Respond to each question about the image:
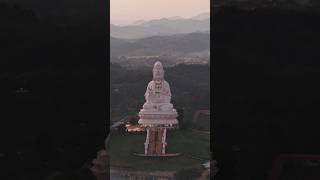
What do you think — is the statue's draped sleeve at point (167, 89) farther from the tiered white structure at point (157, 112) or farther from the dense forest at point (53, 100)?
the dense forest at point (53, 100)

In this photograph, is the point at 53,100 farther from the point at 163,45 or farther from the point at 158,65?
the point at 163,45

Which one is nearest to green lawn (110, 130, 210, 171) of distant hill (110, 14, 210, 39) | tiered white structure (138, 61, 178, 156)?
tiered white structure (138, 61, 178, 156)

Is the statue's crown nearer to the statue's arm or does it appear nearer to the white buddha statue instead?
the white buddha statue
